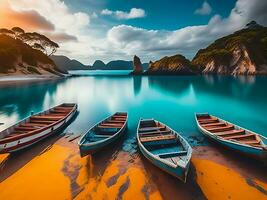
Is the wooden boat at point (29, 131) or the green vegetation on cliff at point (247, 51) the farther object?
the green vegetation on cliff at point (247, 51)

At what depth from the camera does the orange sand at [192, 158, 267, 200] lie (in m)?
8.34

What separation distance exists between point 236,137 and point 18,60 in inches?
3582

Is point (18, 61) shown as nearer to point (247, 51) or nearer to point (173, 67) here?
point (173, 67)

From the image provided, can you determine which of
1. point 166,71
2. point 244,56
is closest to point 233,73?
point 244,56

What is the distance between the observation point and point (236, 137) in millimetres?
12258

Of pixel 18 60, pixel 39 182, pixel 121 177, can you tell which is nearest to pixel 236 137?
pixel 121 177

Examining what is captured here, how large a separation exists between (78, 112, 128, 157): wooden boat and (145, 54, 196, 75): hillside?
10329 centimetres

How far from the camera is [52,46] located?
11012 cm

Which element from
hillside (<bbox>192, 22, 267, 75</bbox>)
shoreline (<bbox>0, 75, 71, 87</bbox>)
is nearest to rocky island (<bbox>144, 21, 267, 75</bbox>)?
hillside (<bbox>192, 22, 267, 75</bbox>)

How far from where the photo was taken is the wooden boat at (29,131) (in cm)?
1173

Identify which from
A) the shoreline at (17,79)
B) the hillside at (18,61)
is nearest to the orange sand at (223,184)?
the shoreline at (17,79)

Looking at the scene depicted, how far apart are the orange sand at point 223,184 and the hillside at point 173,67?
10929cm

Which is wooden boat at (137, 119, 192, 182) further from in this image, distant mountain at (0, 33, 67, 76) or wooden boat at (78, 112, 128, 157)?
distant mountain at (0, 33, 67, 76)

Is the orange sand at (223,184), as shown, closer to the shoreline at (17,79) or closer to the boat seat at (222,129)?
the boat seat at (222,129)
